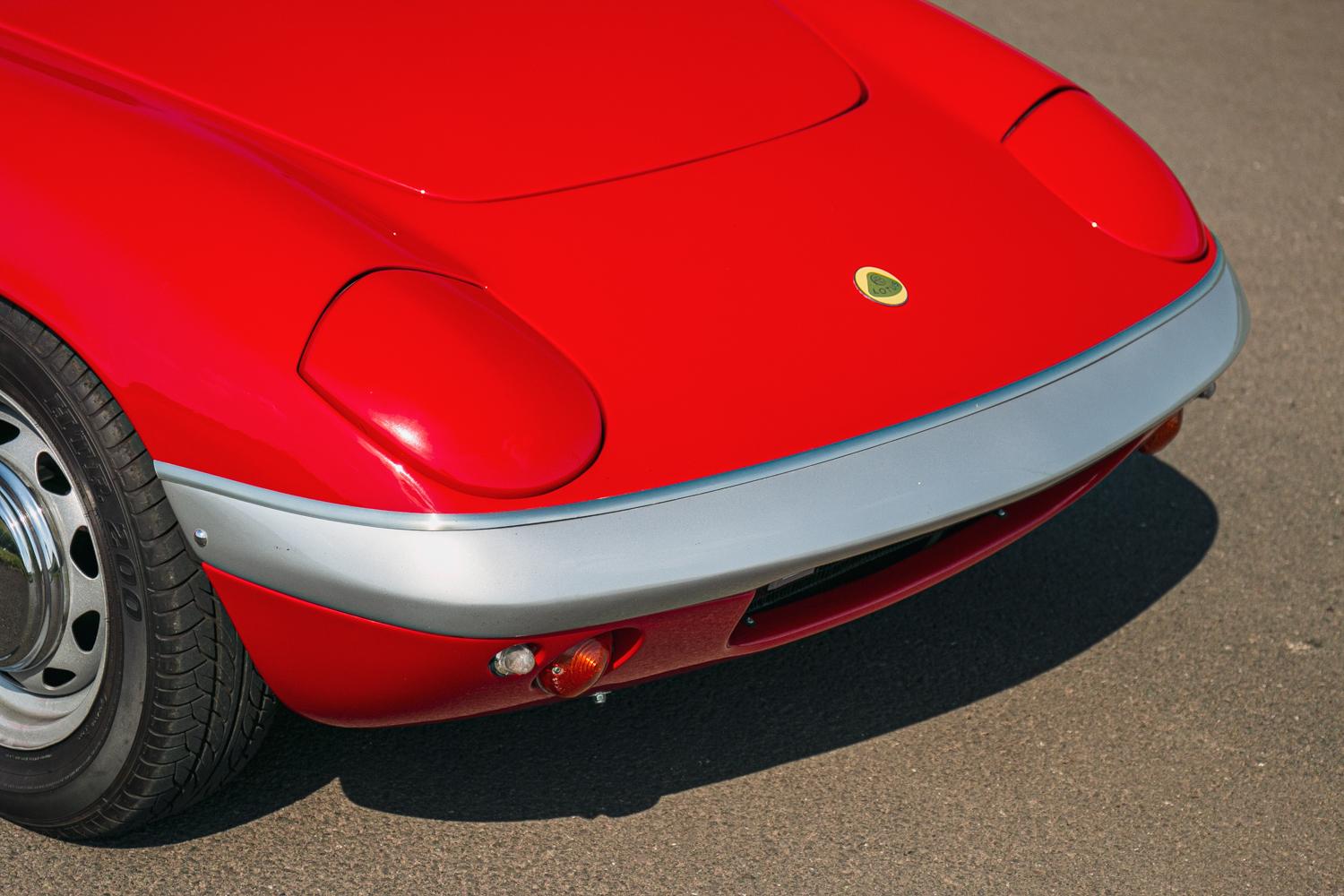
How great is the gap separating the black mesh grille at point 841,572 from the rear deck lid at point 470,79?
72 centimetres

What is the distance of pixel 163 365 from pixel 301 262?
23 centimetres

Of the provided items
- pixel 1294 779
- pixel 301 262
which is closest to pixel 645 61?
pixel 301 262

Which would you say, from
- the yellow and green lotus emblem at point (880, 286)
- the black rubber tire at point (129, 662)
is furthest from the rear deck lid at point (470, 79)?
the black rubber tire at point (129, 662)

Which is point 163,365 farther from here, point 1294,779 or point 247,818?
point 1294,779

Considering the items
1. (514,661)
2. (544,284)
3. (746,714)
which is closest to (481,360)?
(544,284)

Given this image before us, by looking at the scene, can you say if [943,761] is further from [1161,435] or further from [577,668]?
[577,668]

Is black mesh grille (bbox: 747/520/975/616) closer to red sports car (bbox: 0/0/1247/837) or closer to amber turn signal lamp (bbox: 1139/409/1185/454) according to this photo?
red sports car (bbox: 0/0/1247/837)

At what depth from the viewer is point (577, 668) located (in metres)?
2.00

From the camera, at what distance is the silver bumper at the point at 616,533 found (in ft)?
6.06

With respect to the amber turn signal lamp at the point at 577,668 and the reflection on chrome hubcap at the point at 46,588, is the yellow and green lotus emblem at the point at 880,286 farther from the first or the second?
the reflection on chrome hubcap at the point at 46,588

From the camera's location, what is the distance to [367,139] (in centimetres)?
234

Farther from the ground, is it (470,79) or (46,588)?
(470,79)

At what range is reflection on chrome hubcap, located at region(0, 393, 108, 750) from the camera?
2.13m

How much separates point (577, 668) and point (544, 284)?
0.56 metres
